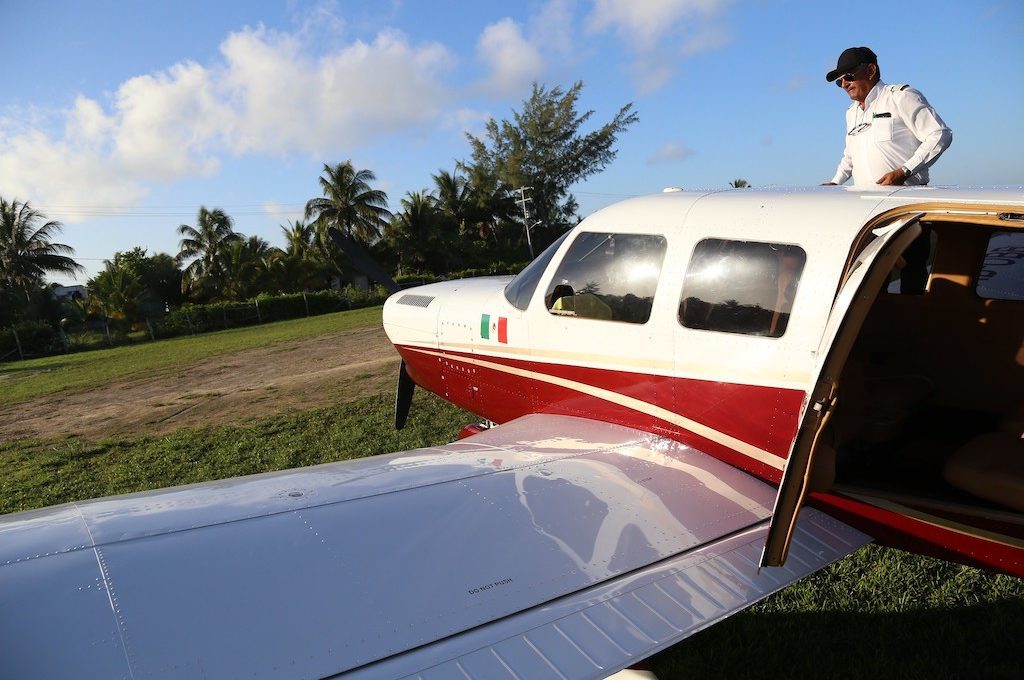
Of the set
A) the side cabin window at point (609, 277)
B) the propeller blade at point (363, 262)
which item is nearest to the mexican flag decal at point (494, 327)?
the side cabin window at point (609, 277)

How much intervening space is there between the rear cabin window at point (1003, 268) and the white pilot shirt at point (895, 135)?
24.3 inches

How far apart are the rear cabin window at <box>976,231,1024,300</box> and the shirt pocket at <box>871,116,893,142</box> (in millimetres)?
912

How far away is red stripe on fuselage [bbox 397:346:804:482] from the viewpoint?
309 cm

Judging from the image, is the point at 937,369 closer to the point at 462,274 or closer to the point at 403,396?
the point at 403,396

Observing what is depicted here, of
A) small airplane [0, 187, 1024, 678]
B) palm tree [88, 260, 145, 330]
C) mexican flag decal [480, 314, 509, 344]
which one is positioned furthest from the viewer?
palm tree [88, 260, 145, 330]

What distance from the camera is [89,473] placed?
6902 mm

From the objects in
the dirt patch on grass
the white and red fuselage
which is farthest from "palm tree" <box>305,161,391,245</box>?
the white and red fuselage

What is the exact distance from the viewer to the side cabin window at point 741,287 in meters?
3.05

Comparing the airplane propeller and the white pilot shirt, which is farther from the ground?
the white pilot shirt

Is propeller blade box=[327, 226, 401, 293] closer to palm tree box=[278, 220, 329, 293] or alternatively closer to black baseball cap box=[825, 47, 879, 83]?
black baseball cap box=[825, 47, 879, 83]

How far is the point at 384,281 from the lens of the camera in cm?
735

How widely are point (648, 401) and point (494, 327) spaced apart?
4.83 ft

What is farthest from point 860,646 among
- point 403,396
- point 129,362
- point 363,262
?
point 129,362

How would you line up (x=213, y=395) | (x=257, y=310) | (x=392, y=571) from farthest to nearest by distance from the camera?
(x=257, y=310)
(x=213, y=395)
(x=392, y=571)
